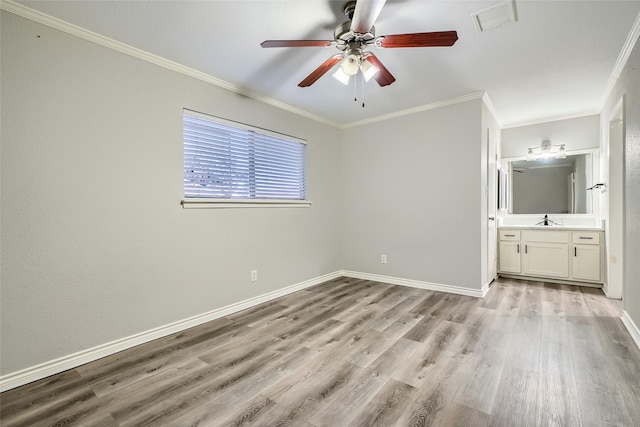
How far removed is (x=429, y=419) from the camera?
4.80 ft

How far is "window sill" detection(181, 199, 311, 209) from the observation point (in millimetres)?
2667

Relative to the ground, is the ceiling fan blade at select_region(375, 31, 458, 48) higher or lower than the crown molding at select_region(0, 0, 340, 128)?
lower

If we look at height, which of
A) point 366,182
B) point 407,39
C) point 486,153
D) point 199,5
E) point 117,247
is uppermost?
point 199,5

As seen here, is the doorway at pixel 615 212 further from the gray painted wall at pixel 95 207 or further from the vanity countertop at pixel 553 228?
the gray painted wall at pixel 95 207

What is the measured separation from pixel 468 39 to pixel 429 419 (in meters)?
2.62

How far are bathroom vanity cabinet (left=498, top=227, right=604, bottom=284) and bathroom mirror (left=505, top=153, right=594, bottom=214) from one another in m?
0.68

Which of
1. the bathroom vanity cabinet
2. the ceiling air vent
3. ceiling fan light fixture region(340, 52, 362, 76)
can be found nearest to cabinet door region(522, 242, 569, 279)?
the bathroom vanity cabinet

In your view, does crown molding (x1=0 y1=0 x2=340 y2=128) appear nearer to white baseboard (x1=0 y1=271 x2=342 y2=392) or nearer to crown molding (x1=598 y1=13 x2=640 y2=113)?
white baseboard (x1=0 y1=271 x2=342 y2=392)

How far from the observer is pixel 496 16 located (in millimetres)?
1944

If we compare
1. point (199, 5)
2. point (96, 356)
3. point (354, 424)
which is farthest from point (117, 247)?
point (354, 424)

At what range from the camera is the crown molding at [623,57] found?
211 centimetres

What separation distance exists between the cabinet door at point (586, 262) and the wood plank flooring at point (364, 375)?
1.08 m

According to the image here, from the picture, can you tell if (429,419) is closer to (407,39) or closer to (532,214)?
(407,39)

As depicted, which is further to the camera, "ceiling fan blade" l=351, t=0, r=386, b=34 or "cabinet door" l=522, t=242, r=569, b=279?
"cabinet door" l=522, t=242, r=569, b=279
